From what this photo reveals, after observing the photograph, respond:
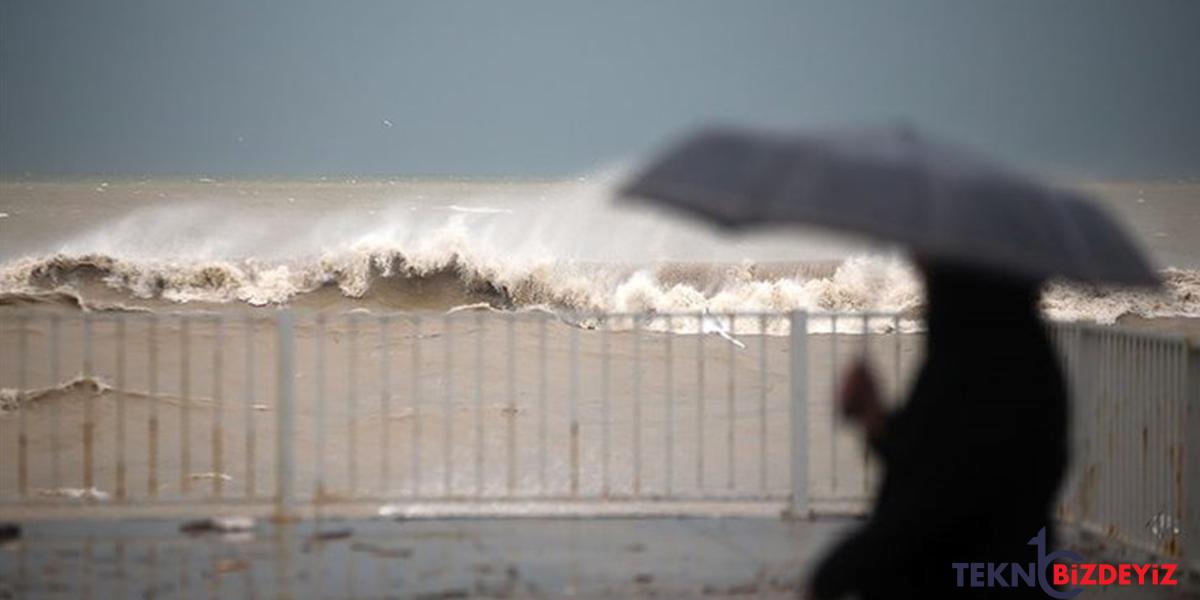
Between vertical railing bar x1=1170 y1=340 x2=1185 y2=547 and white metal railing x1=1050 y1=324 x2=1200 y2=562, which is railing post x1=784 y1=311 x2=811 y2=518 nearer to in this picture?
white metal railing x1=1050 y1=324 x2=1200 y2=562

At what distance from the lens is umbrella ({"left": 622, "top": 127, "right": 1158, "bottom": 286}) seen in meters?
4.80

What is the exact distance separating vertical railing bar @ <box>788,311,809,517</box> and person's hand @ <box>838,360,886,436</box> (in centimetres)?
561

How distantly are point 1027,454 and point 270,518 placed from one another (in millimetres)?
6670

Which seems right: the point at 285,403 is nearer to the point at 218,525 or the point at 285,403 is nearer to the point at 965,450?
the point at 218,525

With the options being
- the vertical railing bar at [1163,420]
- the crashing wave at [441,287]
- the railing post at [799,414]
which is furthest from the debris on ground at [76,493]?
the crashing wave at [441,287]

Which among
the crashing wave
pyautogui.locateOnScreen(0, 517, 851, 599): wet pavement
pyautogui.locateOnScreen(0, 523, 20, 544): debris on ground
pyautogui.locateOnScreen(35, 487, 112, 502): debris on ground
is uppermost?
the crashing wave

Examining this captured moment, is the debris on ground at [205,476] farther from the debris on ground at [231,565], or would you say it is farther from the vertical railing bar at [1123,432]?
the vertical railing bar at [1123,432]

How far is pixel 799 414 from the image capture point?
10742 millimetres

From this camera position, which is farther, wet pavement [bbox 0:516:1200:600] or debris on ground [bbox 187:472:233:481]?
debris on ground [bbox 187:472:233:481]

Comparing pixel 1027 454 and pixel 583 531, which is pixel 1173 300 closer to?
pixel 583 531

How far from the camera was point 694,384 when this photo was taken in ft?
51.6

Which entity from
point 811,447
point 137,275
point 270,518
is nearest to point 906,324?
point 811,447

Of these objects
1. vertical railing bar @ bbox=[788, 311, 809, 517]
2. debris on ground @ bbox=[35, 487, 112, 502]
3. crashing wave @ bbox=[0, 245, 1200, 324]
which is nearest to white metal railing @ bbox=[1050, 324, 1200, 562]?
vertical railing bar @ bbox=[788, 311, 809, 517]

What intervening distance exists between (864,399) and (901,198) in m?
0.55
